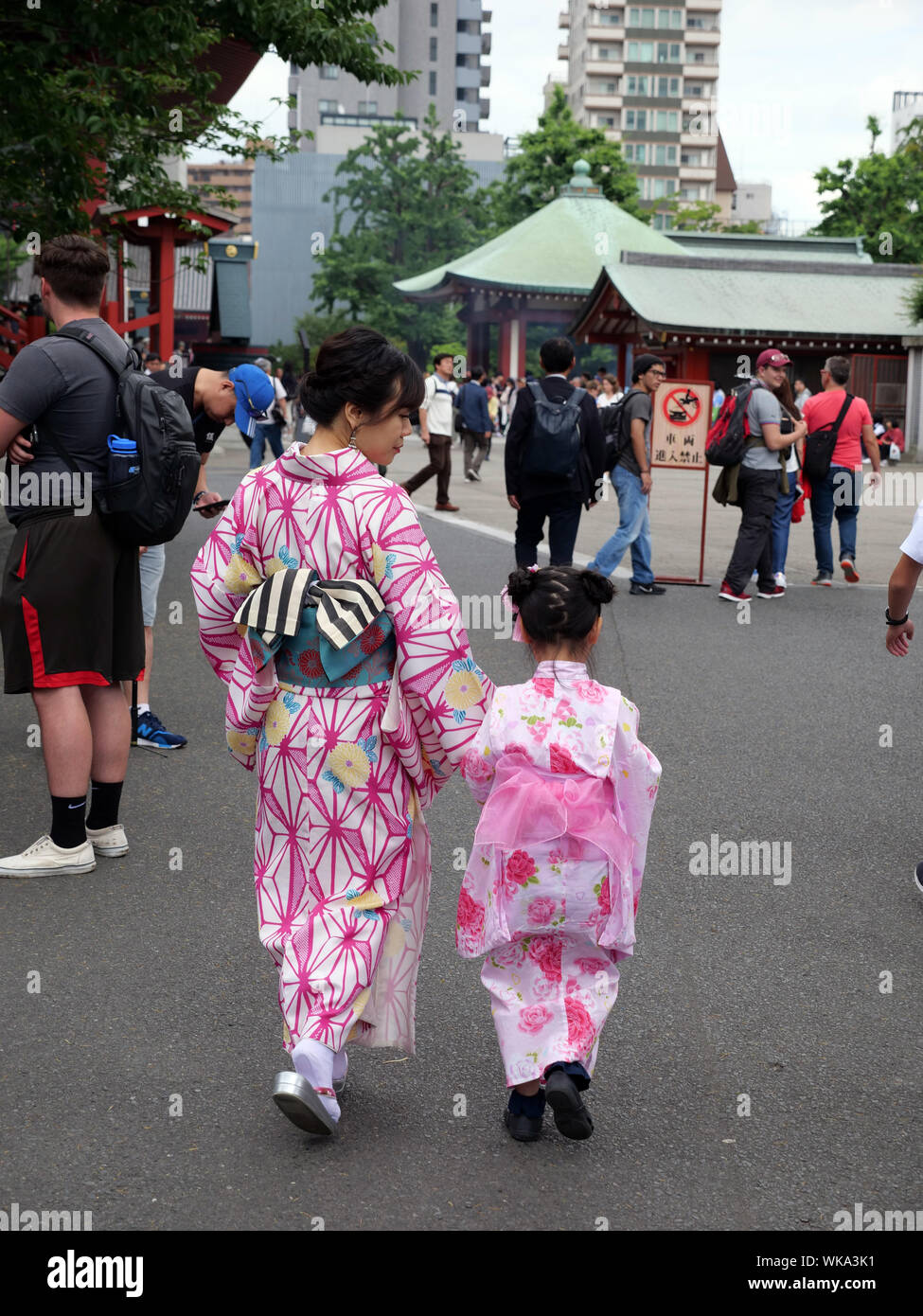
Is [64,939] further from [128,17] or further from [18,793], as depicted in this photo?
[128,17]

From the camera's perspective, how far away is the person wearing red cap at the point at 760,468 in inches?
420

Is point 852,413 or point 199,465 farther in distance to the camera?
point 852,413

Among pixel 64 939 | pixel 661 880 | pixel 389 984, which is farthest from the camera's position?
pixel 661 880

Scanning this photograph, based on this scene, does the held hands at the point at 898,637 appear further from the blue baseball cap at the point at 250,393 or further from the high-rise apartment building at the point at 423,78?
the high-rise apartment building at the point at 423,78

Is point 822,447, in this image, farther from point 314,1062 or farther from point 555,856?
point 314,1062

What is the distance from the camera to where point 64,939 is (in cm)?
434

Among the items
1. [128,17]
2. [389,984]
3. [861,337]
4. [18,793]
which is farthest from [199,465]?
[861,337]

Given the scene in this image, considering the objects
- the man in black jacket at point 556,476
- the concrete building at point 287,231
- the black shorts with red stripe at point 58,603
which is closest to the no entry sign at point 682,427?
the man in black jacket at point 556,476

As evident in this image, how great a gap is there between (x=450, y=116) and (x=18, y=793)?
119082 millimetres

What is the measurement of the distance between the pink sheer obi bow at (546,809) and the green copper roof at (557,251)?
42.4 m

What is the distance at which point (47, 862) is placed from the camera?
192 inches

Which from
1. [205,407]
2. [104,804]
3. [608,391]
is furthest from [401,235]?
[104,804]

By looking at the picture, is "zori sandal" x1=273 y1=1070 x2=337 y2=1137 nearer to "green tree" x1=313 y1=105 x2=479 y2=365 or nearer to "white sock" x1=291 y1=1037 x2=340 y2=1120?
"white sock" x1=291 y1=1037 x2=340 y2=1120
